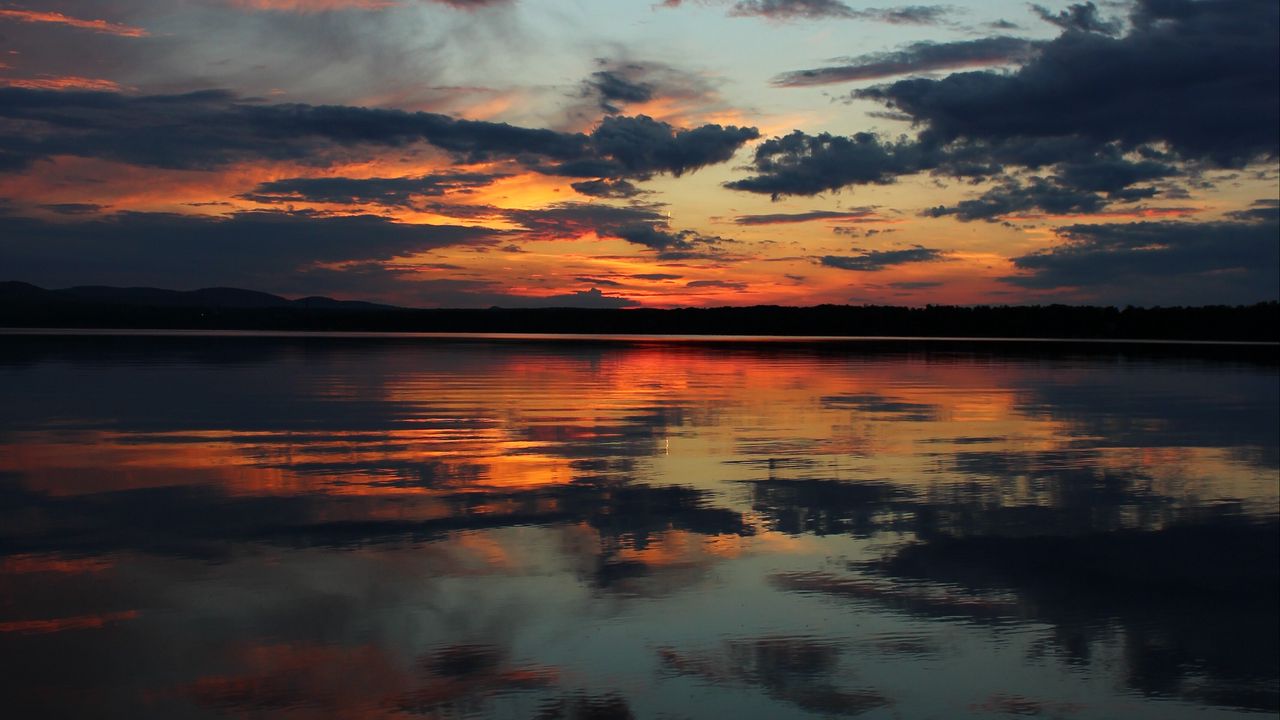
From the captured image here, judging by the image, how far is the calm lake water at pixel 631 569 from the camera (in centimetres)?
814

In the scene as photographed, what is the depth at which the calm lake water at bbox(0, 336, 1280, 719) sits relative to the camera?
8.14 meters

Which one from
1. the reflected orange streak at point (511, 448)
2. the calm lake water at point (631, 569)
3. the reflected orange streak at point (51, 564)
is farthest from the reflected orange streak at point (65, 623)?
the reflected orange streak at point (511, 448)

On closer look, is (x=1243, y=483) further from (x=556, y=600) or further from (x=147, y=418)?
(x=147, y=418)

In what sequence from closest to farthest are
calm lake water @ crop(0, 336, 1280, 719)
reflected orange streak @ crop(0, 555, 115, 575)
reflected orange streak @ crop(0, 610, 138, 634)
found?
calm lake water @ crop(0, 336, 1280, 719) → reflected orange streak @ crop(0, 610, 138, 634) → reflected orange streak @ crop(0, 555, 115, 575)

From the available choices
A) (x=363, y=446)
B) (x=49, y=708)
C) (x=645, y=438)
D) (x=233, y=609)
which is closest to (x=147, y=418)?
(x=363, y=446)

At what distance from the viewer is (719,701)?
7.86 meters

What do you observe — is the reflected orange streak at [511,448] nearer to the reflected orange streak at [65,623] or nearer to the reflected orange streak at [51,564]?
the reflected orange streak at [51,564]

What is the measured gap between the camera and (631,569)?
1148cm

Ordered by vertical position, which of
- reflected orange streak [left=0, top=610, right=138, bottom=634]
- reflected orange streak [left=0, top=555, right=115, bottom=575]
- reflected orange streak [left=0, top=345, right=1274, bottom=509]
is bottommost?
reflected orange streak [left=0, top=610, right=138, bottom=634]

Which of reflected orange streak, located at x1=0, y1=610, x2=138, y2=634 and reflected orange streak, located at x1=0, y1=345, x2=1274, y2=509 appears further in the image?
reflected orange streak, located at x1=0, y1=345, x2=1274, y2=509

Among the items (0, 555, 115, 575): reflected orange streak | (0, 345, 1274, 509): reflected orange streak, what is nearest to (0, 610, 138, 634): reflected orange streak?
(0, 555, 115, 575): reflected orange streak

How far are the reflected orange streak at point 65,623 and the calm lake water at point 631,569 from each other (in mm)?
32

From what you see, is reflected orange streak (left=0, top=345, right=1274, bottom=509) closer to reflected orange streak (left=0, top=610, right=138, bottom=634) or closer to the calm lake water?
the calm lake water

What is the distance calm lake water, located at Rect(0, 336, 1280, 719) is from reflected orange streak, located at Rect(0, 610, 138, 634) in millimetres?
32
